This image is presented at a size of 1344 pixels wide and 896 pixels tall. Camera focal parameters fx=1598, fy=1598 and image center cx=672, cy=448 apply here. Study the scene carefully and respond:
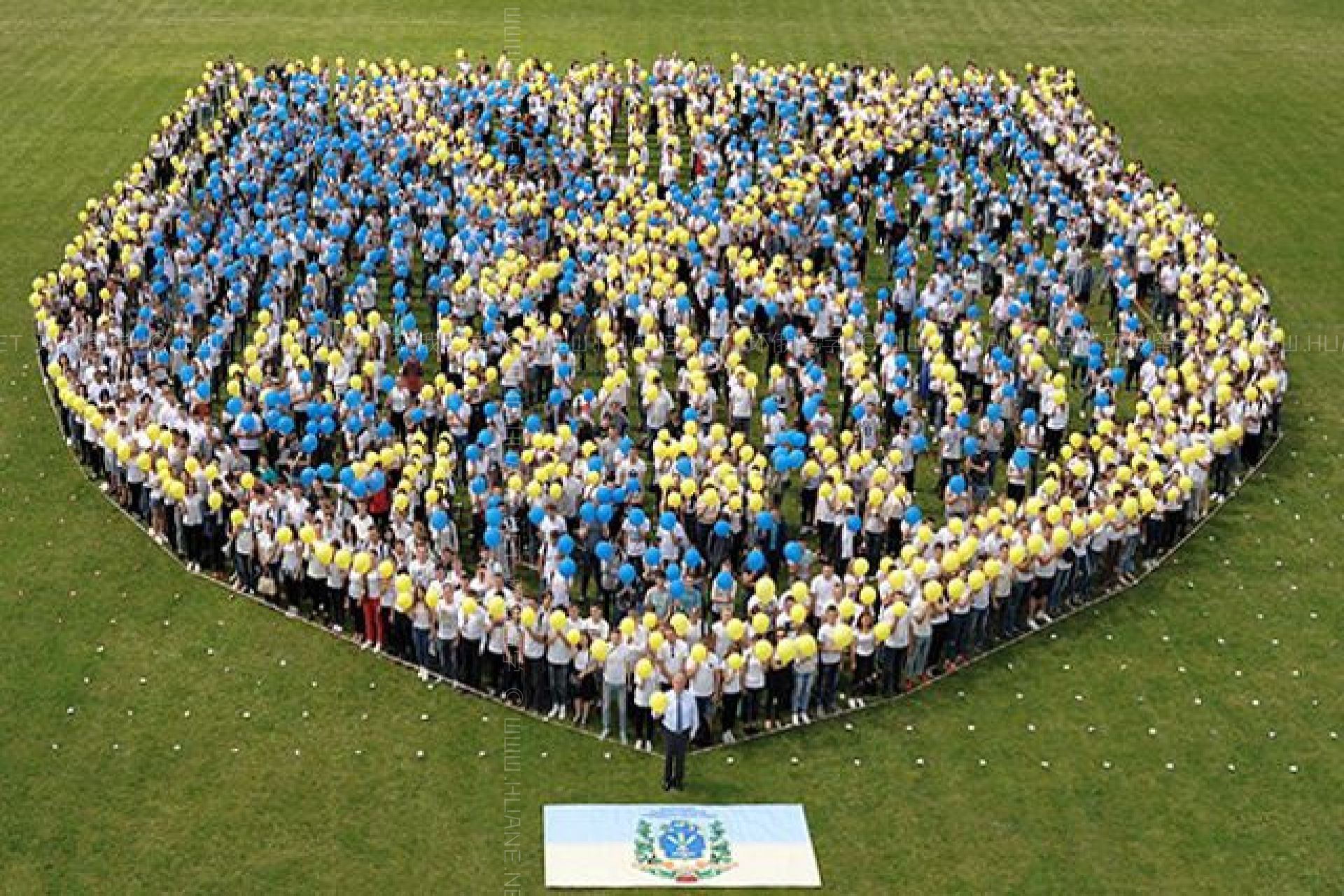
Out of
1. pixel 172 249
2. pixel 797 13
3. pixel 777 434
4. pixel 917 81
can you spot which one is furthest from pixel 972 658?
pixel 797 13

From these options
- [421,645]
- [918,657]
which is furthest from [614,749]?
[918,657]

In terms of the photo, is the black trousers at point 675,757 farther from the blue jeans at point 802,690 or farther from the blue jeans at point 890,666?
the blue jeans at point 890,666

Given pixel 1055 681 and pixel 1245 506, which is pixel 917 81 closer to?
pixel 1245 506

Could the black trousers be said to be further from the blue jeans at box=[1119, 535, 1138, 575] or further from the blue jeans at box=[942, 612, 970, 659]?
the blue jeans at box=[1119, 535, 1138, 575]

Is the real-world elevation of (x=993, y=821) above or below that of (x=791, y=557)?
below

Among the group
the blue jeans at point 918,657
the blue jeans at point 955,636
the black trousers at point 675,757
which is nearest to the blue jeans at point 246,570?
the black trousers at point 675,757

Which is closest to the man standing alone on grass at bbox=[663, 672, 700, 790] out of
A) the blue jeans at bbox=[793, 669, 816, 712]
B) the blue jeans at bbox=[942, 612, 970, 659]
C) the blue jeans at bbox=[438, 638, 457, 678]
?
the blue jeans at bbox=[793, 669, 816, 712]
